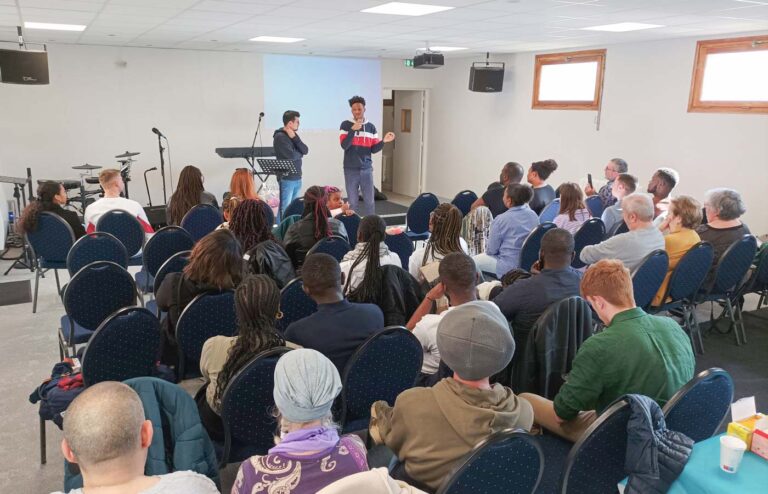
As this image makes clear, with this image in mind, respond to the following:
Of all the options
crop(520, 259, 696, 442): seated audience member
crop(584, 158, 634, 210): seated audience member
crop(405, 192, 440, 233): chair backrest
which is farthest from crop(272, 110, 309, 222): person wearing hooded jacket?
crop(520, 259, 696, 442): seated audience member

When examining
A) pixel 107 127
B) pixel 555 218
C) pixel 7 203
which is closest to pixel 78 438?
pixel 555 218

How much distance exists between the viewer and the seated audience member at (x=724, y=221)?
179 inches

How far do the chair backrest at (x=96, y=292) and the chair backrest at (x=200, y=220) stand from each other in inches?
73.9

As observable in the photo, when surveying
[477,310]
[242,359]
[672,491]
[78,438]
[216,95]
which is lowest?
[672,491]

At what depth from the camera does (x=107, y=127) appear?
9633mm

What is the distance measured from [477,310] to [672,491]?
2.80 ft

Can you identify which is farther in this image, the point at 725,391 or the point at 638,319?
the point at 638,319

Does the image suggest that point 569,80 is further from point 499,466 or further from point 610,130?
point 499,466

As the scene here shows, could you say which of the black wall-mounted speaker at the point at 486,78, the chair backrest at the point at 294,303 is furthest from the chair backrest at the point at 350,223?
the black wall-mounted speaker at the point at 486,78

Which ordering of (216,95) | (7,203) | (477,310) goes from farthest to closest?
(216,95), (7,203), (477,310)

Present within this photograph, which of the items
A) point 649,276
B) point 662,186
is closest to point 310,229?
point 649,276

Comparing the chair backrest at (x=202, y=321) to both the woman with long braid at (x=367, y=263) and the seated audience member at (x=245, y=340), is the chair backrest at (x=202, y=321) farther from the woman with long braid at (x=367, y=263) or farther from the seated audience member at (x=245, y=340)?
the woman with long braid at (x=367, y=263)

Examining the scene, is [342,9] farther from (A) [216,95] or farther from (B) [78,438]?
(A) [216,95]

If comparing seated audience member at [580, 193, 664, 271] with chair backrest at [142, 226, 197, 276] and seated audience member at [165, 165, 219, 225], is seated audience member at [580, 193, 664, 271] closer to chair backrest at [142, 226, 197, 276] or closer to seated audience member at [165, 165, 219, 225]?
chair backrest at [142, 226, 197, 276]
